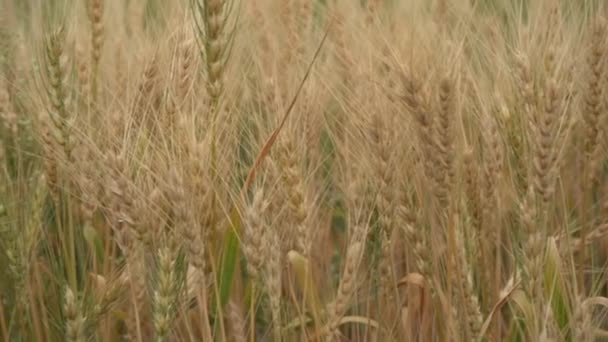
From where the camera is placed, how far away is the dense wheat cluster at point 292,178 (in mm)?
1672

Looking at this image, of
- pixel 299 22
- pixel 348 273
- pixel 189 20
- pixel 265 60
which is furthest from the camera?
pixel 299 22

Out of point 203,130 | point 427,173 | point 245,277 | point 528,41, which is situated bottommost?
point 245,277

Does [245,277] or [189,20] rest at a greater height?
[189,20]

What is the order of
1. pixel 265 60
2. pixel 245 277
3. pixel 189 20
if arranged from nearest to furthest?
pixel 189 20 → pixel 265 60 → pixel 245 277

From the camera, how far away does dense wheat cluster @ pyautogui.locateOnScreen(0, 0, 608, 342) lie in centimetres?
167

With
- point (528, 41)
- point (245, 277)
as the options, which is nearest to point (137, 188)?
point (528, 41)

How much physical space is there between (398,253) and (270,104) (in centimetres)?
67

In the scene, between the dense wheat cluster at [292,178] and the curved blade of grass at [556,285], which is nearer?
the dense wheat cluster at [292,178]

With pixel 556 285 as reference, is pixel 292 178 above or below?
above

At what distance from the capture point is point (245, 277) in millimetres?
2596

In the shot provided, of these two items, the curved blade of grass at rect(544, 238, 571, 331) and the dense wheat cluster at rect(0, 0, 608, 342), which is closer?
the dense wheat cluster at rect(0, 0, 608, 342)

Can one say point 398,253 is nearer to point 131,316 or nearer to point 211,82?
point 131,316

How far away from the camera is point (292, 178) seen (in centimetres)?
182

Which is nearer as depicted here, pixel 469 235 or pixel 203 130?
pixel 203 130
